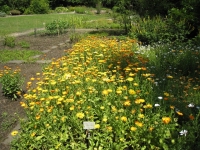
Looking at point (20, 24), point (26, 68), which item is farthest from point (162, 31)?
point (20, 24)

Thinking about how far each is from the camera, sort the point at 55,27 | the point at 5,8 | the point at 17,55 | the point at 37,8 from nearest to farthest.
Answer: the point at 17,55, the point at 55,27, the point at 5,8, the point at 37,8

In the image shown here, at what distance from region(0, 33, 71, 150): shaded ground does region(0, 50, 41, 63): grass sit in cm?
40

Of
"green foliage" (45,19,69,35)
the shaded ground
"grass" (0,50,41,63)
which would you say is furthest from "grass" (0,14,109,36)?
"grass" (0,50,41,63)

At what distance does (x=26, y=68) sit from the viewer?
6855mm

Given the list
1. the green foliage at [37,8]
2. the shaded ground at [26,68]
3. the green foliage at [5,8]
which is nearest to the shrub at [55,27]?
the shaded ground at [26,68]

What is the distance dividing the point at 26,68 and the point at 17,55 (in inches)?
72.0

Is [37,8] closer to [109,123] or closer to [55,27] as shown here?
[55,27]

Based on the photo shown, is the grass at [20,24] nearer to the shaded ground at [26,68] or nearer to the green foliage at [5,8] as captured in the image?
the shaded ground at [26,68]

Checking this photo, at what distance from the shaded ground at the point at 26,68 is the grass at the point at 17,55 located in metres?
0.40

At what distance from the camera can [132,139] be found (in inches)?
113

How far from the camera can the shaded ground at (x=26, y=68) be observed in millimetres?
3820

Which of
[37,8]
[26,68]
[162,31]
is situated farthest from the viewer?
[37,8]

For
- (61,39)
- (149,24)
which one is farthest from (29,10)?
(149,24)

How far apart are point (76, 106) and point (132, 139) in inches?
34.6
